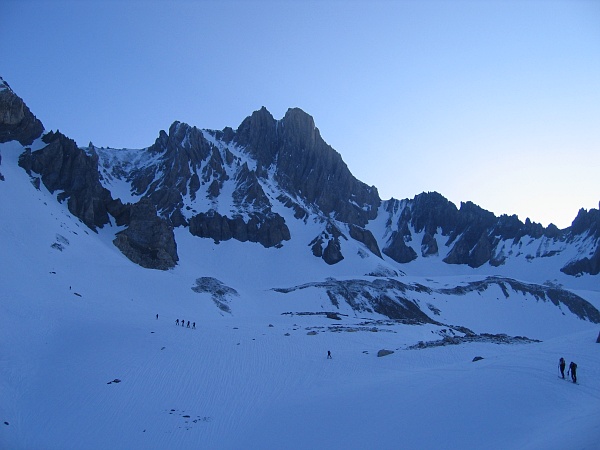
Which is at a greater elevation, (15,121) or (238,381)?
(15,121)

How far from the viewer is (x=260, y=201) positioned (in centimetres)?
13250

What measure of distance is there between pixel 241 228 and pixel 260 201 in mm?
15998

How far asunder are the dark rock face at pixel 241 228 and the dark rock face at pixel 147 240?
30.9 meters

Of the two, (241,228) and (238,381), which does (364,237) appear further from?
(238,381)

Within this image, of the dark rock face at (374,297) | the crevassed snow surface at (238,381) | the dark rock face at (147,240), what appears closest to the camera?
the crevassed snow surface at (238,381)

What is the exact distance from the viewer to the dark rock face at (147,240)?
75.1m

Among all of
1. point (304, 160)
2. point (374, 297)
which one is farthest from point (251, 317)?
point (304, 160)

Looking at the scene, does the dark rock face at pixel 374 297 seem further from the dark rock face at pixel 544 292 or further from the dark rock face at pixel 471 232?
the dark rock face at pixel 471 232

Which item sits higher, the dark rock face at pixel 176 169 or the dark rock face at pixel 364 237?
the dark rock face at pixel 176 169

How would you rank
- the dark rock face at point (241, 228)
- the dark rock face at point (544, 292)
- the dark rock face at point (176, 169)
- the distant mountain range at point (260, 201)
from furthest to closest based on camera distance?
the dark rock face at point (176, 169)
the dark rock face at point (241, 228)
the dark rock face at point (544, 292)
the distant mountain range at point (260, 201)

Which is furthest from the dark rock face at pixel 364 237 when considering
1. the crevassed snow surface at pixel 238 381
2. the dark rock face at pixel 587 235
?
the crevassed snow surface at pixel 238 381

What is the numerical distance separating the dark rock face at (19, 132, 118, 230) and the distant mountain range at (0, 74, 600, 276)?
0.69ft

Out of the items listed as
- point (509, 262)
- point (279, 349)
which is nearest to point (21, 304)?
point (279, 349)

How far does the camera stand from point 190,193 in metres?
130
